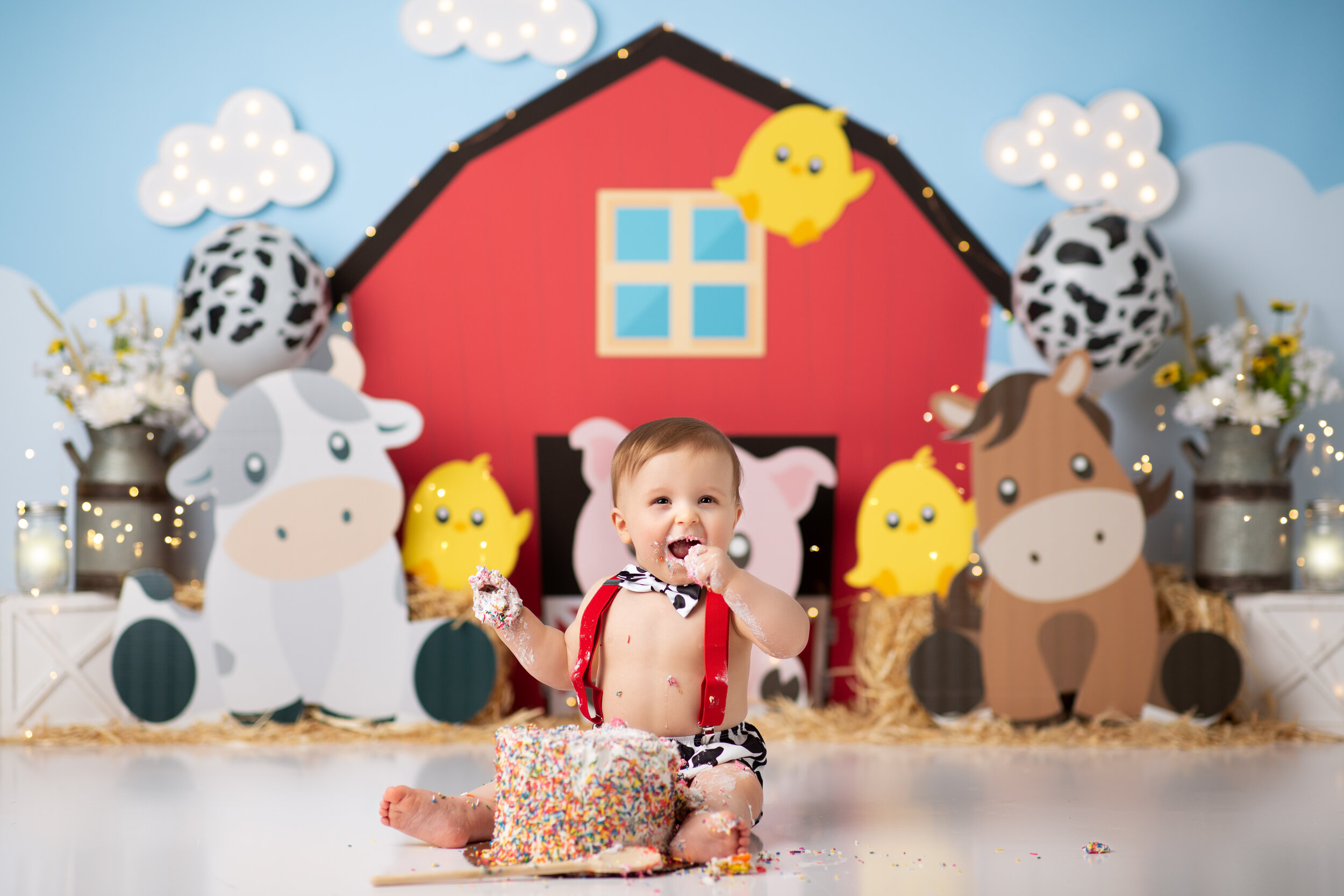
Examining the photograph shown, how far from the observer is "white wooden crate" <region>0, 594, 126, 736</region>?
2.68 metres

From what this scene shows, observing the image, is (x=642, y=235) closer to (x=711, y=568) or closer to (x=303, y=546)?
(x=303, y=546)

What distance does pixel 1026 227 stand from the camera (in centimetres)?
316

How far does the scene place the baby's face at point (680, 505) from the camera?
166 cm

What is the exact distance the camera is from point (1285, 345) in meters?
2.92

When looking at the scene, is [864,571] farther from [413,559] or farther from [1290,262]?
[1290,262]

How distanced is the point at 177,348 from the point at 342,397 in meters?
0.50

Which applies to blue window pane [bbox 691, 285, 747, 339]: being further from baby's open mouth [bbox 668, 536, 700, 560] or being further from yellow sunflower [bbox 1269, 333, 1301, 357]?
baby's open mouth [bbox 668, 536, 700, 560]

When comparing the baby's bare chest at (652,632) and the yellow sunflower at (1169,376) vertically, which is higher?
the yellow sunflower at (1169,376)

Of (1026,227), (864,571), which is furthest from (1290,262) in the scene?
(864,571)

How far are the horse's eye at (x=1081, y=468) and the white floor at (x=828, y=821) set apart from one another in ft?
2.25

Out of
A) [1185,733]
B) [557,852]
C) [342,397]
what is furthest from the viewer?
[342,397]

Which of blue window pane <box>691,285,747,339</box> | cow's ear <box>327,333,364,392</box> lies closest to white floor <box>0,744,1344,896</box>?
cow's ear <box>327,333,364,392</box>

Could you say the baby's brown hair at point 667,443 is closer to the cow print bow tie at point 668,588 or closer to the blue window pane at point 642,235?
the cow print bow tie at point 668,588

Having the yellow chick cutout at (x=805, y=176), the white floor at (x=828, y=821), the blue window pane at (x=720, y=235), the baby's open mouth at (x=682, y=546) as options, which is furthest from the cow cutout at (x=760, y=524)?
the baby's open mouth at (x=682, y=546)
